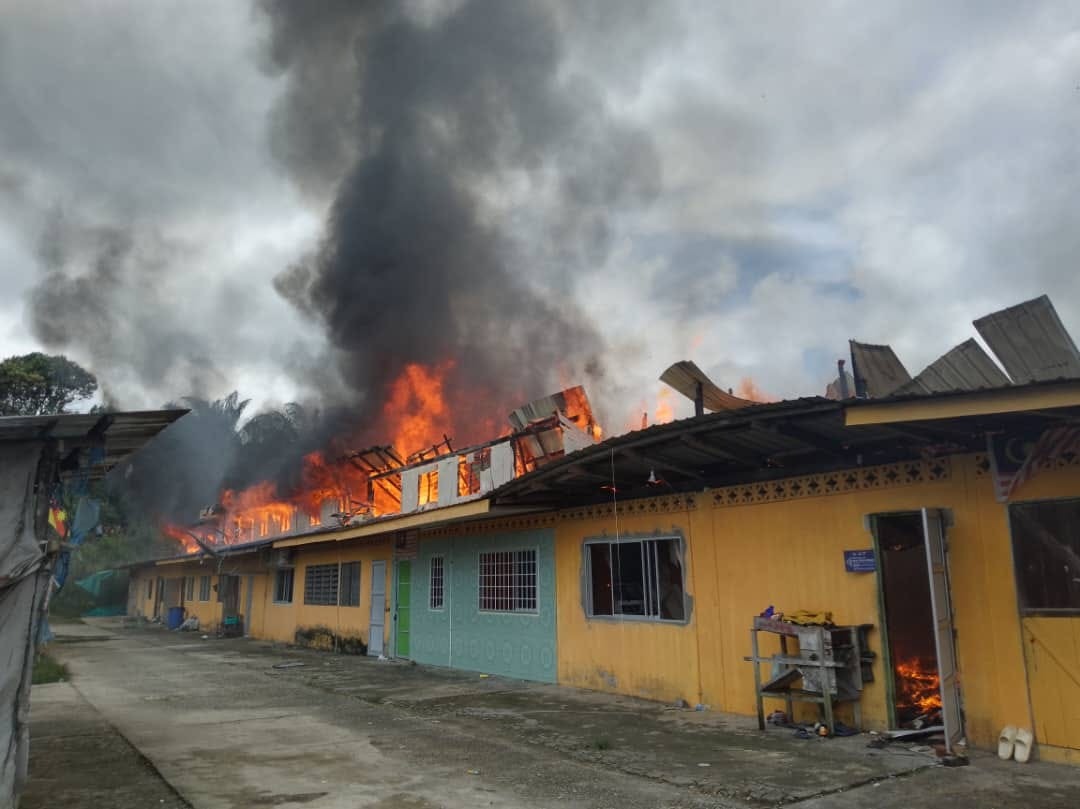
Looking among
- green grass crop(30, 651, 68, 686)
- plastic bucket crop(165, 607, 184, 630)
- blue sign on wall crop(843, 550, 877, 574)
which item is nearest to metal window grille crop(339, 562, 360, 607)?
green grass crop(30, 651, 68, 686)

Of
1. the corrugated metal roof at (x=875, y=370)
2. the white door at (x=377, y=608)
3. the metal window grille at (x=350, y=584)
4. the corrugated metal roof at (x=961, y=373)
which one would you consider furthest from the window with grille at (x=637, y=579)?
the metal window grille at (x=350, y=584)

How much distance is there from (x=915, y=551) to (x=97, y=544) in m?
50.0

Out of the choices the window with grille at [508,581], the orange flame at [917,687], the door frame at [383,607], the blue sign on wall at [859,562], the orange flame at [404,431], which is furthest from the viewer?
the orange flame at [404,431]

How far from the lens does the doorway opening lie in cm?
814

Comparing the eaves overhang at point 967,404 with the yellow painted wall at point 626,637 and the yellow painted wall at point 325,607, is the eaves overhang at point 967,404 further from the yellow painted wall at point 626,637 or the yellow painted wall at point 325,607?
the yellow painted wall at point 325,607

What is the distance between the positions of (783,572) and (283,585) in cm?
1929

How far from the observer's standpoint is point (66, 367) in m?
40.8

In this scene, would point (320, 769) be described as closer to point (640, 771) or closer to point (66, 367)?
point (640, 771)

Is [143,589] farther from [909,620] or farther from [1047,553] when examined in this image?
[1047,553]

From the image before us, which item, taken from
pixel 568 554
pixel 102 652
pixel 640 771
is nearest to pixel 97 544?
pixel 102 652

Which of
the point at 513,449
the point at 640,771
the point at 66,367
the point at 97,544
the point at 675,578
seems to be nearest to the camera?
the point at 640,771

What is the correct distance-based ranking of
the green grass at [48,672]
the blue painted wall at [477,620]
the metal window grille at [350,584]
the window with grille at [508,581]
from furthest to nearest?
1. the metal window grille at [350,584]
2. the green grass at [48,672]
3. the window with grille at [508,581]
4. the blue painted wall at [477,620]

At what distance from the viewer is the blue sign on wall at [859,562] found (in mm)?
8133

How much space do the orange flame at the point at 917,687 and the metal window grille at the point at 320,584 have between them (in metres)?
15.0
